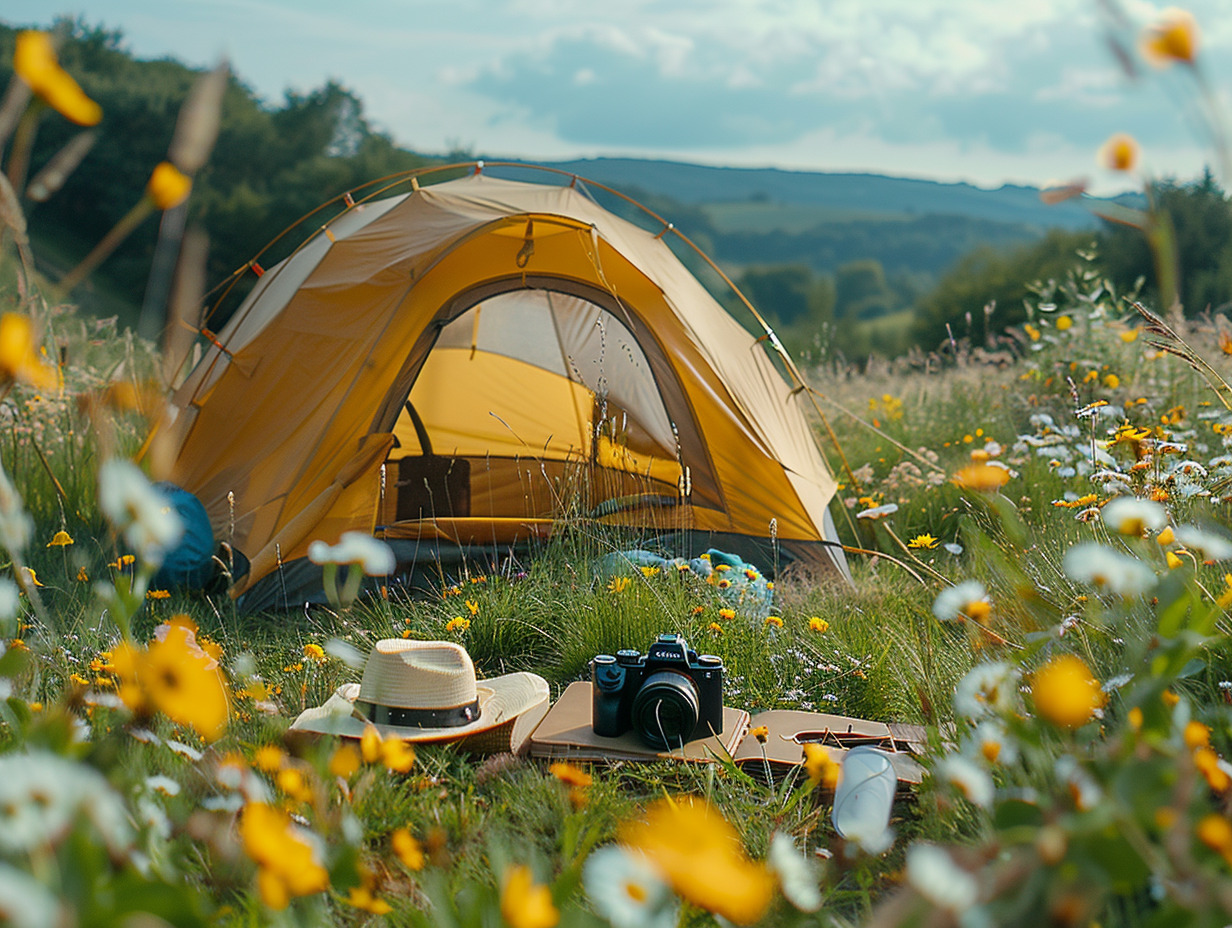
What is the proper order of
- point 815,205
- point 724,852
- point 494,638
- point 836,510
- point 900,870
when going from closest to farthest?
point 724,852 < point 900,870 < point 494,638 < point 836,510 < point 815,205

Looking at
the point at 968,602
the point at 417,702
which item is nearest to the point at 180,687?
the point at 968,602

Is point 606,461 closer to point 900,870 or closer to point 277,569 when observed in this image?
point 277,569

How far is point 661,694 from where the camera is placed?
1893 millimetres

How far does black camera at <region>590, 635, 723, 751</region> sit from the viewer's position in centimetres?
190

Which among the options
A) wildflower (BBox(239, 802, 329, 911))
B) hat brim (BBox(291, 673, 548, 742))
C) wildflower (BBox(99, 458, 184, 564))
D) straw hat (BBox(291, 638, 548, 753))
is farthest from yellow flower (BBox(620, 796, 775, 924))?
straw hat (BBox(291, 638, 548, 753))

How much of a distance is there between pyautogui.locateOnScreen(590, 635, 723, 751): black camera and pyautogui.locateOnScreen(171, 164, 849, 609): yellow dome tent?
3.54ft

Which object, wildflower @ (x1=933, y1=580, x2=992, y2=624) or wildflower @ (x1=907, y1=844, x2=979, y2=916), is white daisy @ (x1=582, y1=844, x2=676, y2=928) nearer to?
wildflower @ (x1=907, y1=844, x2=979, y2=916)

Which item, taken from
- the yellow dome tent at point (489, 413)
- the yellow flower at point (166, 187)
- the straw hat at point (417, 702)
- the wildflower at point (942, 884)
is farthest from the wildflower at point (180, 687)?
the yellow dome tent at point (489, 413)

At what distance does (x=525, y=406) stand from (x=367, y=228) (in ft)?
3.70

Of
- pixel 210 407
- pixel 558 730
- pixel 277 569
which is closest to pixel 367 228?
pixel 210 407

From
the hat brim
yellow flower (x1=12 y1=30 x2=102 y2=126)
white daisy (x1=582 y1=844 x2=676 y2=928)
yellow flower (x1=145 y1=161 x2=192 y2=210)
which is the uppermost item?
yellow flower (x1=12 y1=30 x2=102 y2=126)

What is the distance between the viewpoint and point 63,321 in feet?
21.6

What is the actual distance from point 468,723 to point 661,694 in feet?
1.34

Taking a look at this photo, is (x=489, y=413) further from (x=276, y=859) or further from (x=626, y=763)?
(x=276, y=859)
